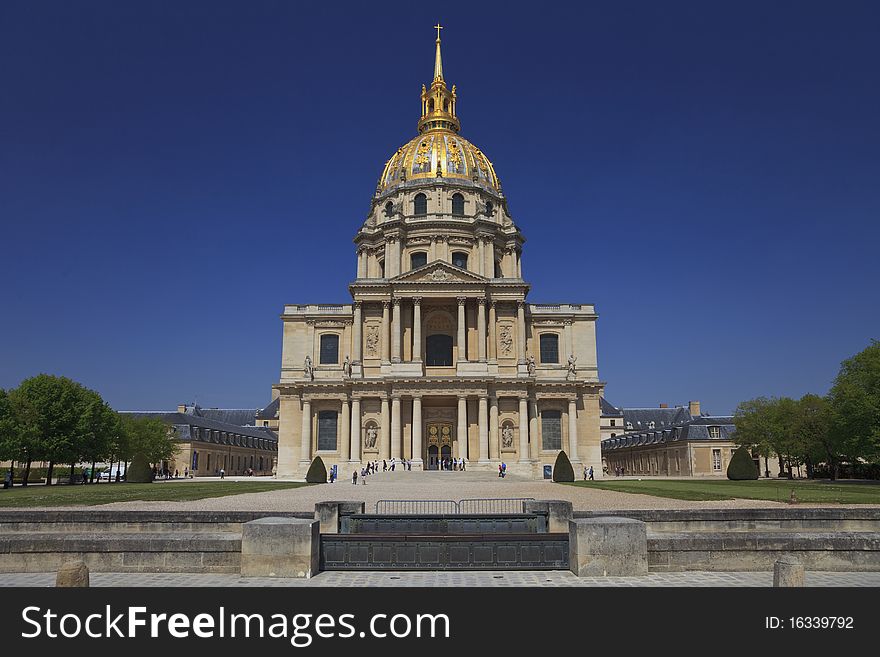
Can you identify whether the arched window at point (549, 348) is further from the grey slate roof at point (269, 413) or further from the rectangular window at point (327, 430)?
the grey slate roof at point (269, 413)

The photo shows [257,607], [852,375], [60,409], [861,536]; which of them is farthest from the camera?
[852,375]

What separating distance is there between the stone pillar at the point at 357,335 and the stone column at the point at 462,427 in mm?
9994

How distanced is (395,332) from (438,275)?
20.8 ft

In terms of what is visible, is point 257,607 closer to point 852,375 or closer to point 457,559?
point 457,559

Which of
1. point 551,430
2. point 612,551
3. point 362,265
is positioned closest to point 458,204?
point 362,265

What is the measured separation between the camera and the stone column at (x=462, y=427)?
5914cm

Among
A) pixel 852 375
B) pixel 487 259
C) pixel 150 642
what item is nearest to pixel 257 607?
Result: pixel 150 642

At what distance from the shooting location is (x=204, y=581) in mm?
10594

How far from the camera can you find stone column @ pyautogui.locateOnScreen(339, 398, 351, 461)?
61250 mm

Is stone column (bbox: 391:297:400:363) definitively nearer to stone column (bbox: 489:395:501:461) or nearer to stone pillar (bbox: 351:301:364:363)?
stone pillar (bbox: 351:301:364:363)

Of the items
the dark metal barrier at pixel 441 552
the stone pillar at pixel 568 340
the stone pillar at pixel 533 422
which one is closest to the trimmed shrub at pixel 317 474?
the stone pillar at pixel 533 422

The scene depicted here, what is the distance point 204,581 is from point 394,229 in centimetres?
6322

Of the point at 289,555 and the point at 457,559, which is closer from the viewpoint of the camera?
the point at 289,555

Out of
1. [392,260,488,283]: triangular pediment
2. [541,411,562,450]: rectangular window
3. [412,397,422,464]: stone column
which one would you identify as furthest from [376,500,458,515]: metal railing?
[392,260,488,283]: triangular pediment
